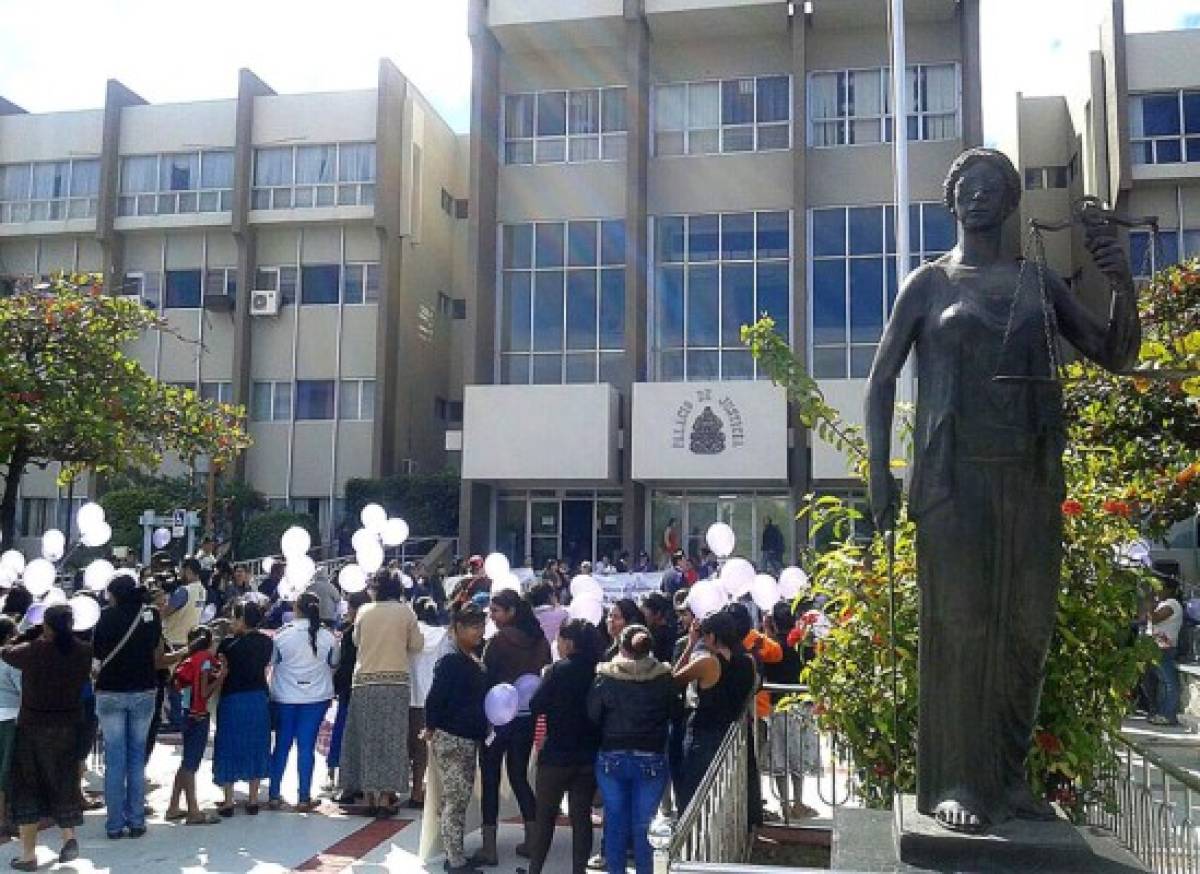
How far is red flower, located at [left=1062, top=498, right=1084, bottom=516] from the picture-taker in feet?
19.2

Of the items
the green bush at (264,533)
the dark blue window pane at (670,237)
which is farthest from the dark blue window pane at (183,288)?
the dark blue window pane at (670,237)

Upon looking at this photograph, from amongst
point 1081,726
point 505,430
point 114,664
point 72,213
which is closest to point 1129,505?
point 1081,726

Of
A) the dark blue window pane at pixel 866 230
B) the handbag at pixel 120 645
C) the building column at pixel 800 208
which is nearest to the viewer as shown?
the handbag at pixel 120 645

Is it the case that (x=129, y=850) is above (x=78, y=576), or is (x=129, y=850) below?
below

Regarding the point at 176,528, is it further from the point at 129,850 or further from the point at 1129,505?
the point at 1129,505

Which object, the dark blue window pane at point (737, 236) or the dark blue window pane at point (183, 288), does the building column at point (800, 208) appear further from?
the dark blue window pane at point (183, 288)

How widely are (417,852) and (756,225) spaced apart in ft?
69.5

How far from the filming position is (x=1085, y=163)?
27.4 metres

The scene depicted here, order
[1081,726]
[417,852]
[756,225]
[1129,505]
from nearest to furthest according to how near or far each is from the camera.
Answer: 1. [1081,726]
2. [1129,505]
3. [417,852]
4. [756,225]

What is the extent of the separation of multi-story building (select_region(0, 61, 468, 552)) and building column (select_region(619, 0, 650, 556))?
7.11 metres

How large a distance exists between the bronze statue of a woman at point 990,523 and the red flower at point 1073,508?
2.01 metres

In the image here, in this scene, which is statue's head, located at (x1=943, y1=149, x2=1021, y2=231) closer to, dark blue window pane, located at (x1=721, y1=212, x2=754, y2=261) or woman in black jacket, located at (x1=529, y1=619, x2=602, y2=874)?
woman in black jacket, located at (x1=529, y1=619, x2=602, y2=874)

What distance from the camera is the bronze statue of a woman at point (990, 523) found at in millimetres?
3877

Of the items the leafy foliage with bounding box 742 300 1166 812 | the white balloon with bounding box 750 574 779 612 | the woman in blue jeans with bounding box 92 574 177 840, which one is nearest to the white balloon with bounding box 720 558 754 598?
the white balloon with bounding box 750 574 779 612
